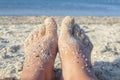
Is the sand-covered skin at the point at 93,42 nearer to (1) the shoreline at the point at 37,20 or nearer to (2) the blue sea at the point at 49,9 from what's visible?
(1) the shoreline at the point at 37,20

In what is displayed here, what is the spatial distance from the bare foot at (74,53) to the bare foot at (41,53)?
0.09m

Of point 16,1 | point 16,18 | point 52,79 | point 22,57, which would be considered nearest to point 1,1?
point 16,1

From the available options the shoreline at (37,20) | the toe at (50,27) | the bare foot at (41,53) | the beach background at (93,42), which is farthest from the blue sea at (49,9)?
the bare foot at (41,53)

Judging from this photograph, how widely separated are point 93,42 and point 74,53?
5.94 ft

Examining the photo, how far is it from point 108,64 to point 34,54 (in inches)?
40.4

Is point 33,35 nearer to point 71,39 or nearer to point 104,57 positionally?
point 71,39

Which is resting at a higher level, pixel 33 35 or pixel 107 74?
pixel 33 35

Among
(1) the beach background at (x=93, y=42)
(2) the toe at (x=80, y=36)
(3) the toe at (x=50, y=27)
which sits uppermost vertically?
(3) the toe at (x=50, y=27)

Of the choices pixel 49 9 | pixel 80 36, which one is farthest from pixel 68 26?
pixel 49 9

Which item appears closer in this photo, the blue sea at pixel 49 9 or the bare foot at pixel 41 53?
the bare foot at pixel 41 53

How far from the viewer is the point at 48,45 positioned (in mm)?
3541

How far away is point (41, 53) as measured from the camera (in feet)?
11.3

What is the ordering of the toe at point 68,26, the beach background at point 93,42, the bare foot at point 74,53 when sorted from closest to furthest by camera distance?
the bare foot at point 74,53
the toe at point 68,26
the beach background at point 93,42

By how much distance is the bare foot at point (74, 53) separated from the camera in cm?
317
